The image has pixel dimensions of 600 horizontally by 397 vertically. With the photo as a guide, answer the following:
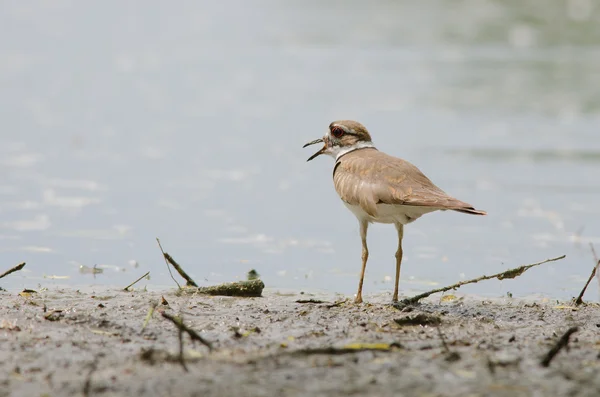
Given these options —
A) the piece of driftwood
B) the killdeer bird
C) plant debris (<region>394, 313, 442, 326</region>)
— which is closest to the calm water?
the piece of driftwood

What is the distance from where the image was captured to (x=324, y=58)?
23953mm

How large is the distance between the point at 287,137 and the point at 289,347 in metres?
10.1

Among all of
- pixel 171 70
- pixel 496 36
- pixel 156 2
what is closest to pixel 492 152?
pixel 171 70

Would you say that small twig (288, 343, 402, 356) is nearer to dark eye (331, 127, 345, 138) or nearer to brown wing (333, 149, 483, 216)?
brown wing (333, 149, 483, 216)

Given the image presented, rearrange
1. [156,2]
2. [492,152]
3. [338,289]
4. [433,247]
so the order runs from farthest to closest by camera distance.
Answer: [156,2], [492,152], [433,247], [338,289]

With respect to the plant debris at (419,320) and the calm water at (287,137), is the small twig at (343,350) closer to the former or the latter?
the plant debris at (419,320)

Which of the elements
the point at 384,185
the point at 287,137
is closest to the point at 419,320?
the point at 384,185

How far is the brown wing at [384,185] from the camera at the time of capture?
659cm

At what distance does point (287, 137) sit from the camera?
1532 centimetres

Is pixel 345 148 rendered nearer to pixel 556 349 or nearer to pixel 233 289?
pixel 233 289

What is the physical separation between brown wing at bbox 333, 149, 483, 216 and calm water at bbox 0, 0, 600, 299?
113 centimetres

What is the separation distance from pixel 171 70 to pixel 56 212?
11462mm

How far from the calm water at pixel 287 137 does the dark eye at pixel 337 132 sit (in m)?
1.29

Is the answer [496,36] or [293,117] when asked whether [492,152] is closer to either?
[293,117]
